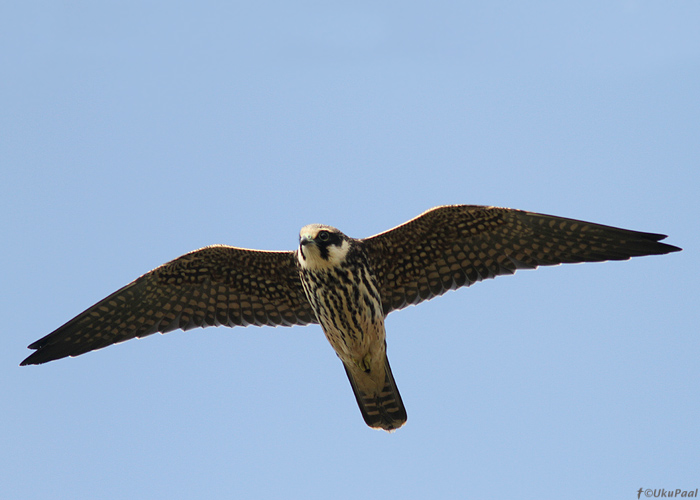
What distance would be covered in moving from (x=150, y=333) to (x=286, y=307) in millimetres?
1776

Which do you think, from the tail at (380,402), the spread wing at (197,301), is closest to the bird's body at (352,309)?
the tail at (380,402)

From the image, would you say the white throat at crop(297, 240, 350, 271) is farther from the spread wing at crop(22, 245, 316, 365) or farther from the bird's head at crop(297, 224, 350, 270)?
the spread wing at crop(22, 245, 316, 365)

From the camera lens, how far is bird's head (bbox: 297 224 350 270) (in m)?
8.95

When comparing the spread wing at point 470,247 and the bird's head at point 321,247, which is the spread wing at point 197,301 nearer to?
the bird's head at point 321,247

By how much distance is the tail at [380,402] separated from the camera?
31.9ft

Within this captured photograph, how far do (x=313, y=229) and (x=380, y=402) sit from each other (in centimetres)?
239

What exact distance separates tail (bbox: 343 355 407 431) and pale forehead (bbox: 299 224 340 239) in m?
1.80

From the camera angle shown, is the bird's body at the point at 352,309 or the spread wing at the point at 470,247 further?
the spread wing at the point at 470,247

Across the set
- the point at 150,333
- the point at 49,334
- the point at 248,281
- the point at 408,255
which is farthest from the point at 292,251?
the point at 49,334

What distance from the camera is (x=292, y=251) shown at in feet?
32.6

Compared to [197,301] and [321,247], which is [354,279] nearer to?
[321,247]

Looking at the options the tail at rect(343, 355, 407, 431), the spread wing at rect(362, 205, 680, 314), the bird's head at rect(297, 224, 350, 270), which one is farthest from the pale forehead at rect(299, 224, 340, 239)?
the tail at rect(343, 355, 407, 431)

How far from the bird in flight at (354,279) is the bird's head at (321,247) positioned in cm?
1

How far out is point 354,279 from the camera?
915cm
